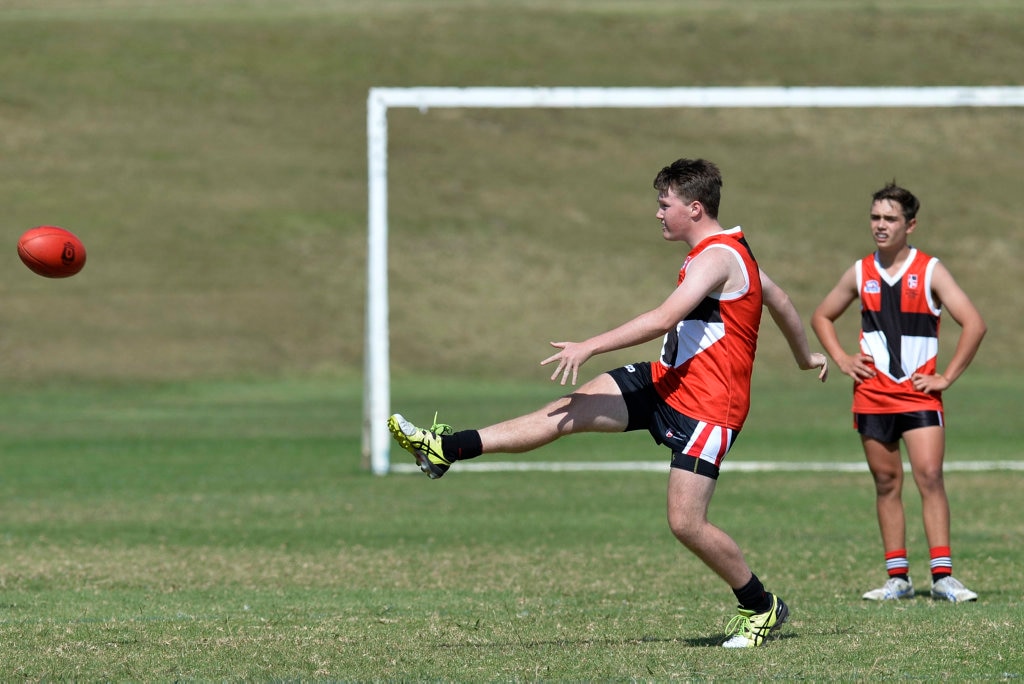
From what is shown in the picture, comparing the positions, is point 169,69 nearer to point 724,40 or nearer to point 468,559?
point 724,40

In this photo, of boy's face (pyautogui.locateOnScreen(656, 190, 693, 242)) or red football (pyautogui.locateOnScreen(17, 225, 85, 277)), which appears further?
red football (pyautogui.locateOnScreen(17, 225, 85, 277))

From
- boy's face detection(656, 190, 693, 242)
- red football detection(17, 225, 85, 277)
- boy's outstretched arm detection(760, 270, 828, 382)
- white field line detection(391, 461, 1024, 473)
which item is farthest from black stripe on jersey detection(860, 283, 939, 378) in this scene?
white field line detection(391, 461, 1024, 473)

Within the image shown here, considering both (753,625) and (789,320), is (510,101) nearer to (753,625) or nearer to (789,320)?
(789,320)

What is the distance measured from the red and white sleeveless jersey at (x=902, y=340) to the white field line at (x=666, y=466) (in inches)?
288

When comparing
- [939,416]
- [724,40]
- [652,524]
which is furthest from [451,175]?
[939,416]

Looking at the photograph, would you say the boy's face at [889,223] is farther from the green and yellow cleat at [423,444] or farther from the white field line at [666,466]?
the white field line at [666,466]

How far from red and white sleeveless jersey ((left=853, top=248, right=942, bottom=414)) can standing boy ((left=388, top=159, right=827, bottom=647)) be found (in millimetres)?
1980

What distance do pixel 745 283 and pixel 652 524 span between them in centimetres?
561

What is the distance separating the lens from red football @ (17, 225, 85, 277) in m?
8.39

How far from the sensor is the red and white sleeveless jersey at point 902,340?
334 inches

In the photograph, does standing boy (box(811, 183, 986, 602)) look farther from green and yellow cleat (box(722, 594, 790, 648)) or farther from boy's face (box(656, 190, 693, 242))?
boy's face (box(656, 190, 693, 242))

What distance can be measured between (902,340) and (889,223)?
2.26 feet

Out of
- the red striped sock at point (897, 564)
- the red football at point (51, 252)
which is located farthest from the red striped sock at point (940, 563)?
the red football at point (51, 252)

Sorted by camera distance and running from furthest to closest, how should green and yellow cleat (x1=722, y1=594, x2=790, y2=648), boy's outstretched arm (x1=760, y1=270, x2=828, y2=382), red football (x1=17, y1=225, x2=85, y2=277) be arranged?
red football (x1=17, y1=225, x2=85, y2=277) < boy's outstretched arm (x1=760, y1=270, x2=828, y2=382) < green and yellow cleat (x1=722, y1=594, x2=790, y2=648)
